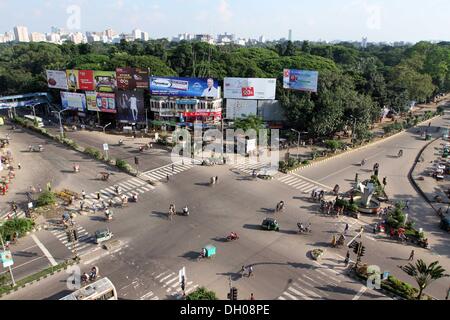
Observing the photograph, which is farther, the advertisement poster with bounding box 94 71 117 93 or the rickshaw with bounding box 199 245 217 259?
the advertisement poster with bounding box 94 71 117 93

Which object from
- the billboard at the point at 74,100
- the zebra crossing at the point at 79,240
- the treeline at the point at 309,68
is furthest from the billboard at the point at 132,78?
the zebra crossing at the point at 79,240

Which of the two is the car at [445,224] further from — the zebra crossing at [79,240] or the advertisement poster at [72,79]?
the advertisement poster at [72,79]

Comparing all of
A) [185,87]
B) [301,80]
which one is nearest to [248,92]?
[301,80]

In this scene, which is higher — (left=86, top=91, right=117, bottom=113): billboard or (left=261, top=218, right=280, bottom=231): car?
(left=86, top=91, right=117, bottom=113): billboard

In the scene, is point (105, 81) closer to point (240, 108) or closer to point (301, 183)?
point (240, 108)

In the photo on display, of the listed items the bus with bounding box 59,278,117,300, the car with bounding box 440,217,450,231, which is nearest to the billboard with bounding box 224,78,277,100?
the car with bounding box 440,217,450,231

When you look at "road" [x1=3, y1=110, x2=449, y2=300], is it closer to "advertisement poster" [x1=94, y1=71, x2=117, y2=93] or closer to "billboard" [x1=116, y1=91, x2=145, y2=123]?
"billboard" [x1=116, y1=91, x2=145, y2=123]
